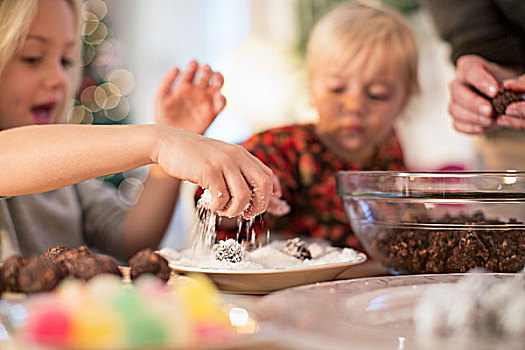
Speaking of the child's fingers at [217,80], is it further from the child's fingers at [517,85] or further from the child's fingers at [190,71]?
the child's fingers at [517,85]

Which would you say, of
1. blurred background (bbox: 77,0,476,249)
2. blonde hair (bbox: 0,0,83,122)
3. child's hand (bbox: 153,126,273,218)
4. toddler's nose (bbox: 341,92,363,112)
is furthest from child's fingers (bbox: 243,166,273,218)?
blurred background (bbox: 77,0,476,249)

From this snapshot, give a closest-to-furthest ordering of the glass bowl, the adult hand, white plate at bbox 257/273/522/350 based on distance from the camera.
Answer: white plate at bbox 257/273/522/350, the glass bowl, the adult hand

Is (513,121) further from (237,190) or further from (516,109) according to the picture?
(237,190)

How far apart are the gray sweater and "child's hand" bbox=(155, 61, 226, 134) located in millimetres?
402

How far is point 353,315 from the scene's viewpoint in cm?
45

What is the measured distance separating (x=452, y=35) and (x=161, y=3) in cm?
321

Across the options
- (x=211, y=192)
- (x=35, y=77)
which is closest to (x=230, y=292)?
(x=211, y=192)

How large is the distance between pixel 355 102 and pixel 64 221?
879mm

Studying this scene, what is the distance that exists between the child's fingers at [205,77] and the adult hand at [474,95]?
50cm

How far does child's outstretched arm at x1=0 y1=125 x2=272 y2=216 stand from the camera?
59 cm

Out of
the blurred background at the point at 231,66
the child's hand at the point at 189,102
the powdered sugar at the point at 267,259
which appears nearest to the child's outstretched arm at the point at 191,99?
the child's hand at the point at 189,102

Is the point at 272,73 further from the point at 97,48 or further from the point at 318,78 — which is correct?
the point at 318,78

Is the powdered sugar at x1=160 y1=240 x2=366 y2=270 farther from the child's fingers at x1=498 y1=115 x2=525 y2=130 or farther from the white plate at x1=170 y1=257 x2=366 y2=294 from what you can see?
the child's fingers at x1=498 y1=115 x2=525 y2=130

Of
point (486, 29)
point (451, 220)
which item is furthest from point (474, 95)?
point (486, 29)
